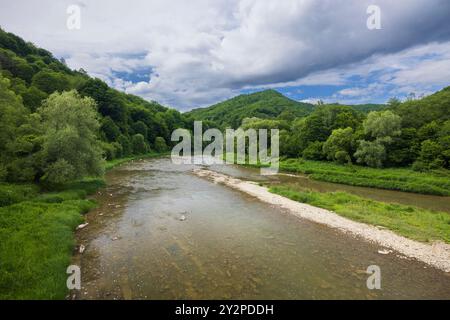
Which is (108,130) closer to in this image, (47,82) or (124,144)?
(124,144)

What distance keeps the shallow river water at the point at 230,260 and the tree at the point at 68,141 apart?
216 inches

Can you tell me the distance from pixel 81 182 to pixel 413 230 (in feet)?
106

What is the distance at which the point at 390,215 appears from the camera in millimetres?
21844

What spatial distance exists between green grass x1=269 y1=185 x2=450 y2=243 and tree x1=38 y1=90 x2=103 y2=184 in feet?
71.9

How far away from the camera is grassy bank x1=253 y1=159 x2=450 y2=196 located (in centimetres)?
3378

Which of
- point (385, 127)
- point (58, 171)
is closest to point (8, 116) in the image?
point (58, 171)

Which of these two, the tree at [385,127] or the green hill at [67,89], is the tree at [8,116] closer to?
the green hill at [67,89]

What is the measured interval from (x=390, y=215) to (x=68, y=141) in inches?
1186

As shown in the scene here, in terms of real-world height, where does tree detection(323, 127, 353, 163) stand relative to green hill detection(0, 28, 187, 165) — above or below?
below

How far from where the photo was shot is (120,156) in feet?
213

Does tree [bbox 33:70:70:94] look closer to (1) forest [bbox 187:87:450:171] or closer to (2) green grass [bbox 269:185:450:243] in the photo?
(1) forest [bbox 187:87:450:171]

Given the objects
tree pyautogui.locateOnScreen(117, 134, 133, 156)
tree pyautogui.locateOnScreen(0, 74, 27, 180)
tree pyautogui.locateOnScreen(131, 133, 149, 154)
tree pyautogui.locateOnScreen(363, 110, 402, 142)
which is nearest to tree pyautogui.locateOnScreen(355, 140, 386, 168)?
tree pyautogui.locateOnScreen(363, 110, 402, 142)

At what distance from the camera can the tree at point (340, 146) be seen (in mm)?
51125
